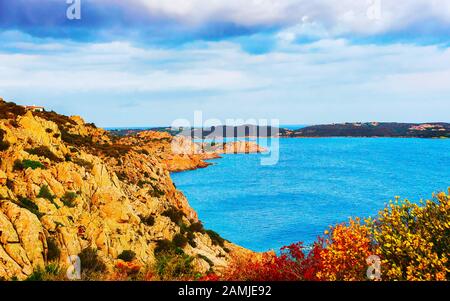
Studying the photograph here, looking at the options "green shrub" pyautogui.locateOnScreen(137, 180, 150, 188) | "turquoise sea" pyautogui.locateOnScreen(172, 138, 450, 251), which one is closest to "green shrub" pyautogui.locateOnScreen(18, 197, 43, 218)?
"green shrub" pyautogui.locateOnScreen(137, 180, 150, 188)

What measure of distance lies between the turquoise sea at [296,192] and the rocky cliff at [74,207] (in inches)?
998

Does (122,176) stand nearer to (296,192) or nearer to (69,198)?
(69,198)

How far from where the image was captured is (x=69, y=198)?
21.1m

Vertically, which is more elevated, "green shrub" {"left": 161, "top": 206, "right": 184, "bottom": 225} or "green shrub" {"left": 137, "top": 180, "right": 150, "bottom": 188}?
"green shrub" {"left": 137, "top": 180, "right": 150, "bottom": 188}

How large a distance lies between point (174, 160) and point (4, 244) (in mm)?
135332

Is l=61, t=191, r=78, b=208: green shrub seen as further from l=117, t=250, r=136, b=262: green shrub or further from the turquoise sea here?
the turquoise sea

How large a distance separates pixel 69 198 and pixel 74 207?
2.14 feet

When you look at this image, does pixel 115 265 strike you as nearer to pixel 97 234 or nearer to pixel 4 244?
pixel 97 234

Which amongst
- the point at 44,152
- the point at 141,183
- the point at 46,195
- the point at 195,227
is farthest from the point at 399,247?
the point at 141,183

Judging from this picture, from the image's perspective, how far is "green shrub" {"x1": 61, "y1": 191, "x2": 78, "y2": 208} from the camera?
2070 centimetres

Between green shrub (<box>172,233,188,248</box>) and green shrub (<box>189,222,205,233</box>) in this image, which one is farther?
green shrub (<box>189,222,205,233</box>)


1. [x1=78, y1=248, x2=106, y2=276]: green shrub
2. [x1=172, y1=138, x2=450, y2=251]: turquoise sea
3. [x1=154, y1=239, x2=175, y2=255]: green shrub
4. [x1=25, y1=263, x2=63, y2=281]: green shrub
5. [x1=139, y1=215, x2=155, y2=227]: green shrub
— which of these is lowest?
[x1=172, y1=138, x2=450, y2=251]: turquoise sea

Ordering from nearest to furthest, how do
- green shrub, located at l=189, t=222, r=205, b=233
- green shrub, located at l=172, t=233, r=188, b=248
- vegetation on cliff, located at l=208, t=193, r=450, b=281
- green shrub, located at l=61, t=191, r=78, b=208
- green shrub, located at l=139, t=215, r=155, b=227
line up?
vegetation on cliff, located at l=208, t=193, r=450, b=281 < green shrub, located at l=61, t=191, r=78, b=208 < green shrub, located at l=139, t=215, r=155, b=227 < green shrub, located at l=172, t=233, r=188, b=248 < green shrub, located at l=189, t=222, r=205, b=233
